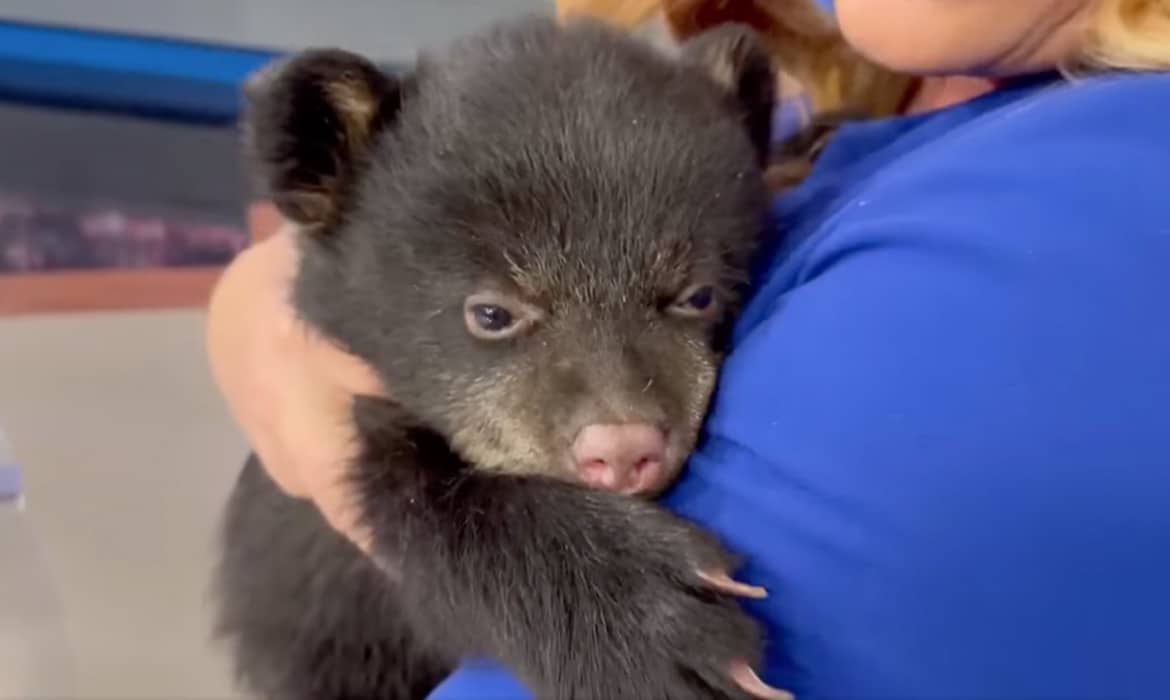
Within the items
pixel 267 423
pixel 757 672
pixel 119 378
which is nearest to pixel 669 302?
pixel 757 672

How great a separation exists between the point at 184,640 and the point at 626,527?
1.55 m

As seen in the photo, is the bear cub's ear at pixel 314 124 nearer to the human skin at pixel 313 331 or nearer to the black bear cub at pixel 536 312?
the black bear cub at pixel 536 312

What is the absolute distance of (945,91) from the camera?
177 centimetres

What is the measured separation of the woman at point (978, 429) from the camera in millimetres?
1099

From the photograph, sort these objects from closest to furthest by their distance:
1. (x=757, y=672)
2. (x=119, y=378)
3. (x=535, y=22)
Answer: (x=757, y=672) < (x=535, y=22) < (x=119, y=378)

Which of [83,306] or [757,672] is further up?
[757,672]

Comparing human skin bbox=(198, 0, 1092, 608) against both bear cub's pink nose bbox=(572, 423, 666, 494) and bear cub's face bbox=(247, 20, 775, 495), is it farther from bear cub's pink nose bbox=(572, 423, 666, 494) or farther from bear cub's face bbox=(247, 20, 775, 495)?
bear cub's pink nose bbox=(572, 423, 666, 494)

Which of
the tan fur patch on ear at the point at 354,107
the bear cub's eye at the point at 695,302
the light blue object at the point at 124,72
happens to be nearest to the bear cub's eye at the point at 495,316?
the bear cub's eye at the point at 695,302

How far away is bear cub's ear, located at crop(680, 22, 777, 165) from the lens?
5.25ft

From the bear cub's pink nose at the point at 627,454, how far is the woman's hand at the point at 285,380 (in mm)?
338

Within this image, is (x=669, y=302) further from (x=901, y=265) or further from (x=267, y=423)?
(x=267, y=423)

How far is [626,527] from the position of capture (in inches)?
50.7

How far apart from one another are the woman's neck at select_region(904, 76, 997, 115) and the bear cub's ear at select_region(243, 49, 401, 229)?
0.68m

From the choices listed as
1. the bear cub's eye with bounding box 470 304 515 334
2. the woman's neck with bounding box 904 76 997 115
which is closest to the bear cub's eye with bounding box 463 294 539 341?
the bear cub's eye with bounding box 470 304 515 334
